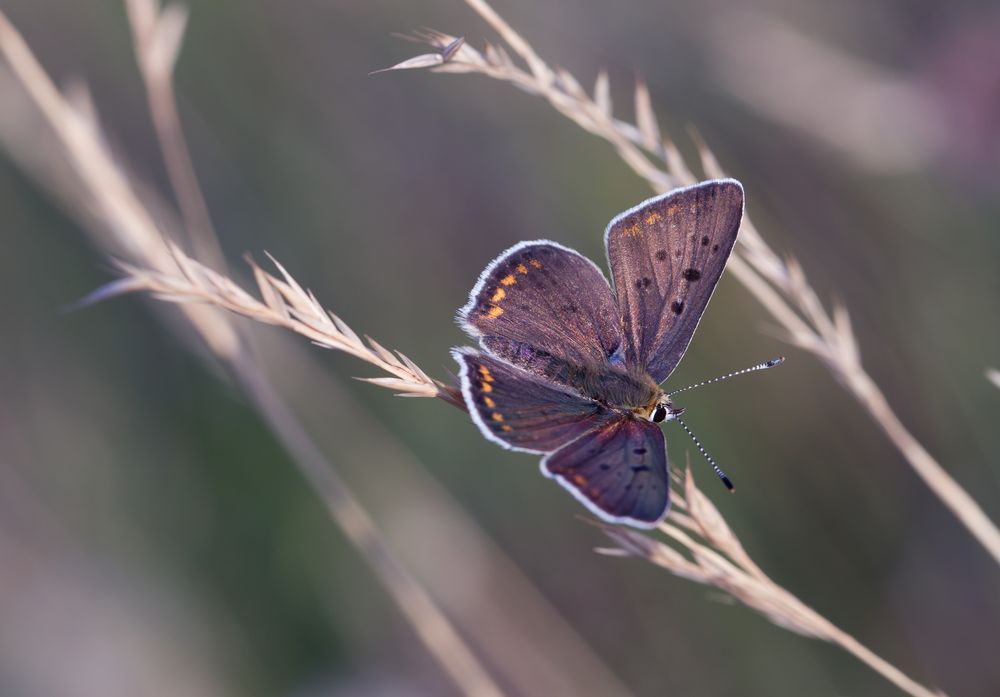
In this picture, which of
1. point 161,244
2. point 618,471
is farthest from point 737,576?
point 161,244

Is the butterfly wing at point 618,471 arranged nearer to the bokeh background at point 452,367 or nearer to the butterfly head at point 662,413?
the butterfly head at point 662,413

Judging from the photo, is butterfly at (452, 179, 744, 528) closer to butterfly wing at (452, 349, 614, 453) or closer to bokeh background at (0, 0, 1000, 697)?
butterfly wing at (452, 349, 614, 453)

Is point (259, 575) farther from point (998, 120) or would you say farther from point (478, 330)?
point (998, 120)

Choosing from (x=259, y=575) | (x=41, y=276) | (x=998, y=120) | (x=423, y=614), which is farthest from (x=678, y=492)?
(x=41, y=276)

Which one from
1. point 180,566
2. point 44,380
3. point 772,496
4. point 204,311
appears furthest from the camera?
point 44,380

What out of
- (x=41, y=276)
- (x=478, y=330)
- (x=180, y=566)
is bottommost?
(x=478, y=330)

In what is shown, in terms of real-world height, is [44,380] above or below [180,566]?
above

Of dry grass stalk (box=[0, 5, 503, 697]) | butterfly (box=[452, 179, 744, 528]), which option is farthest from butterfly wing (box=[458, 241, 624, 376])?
dry grass stalk (box=[0, 5, 503, 697])
